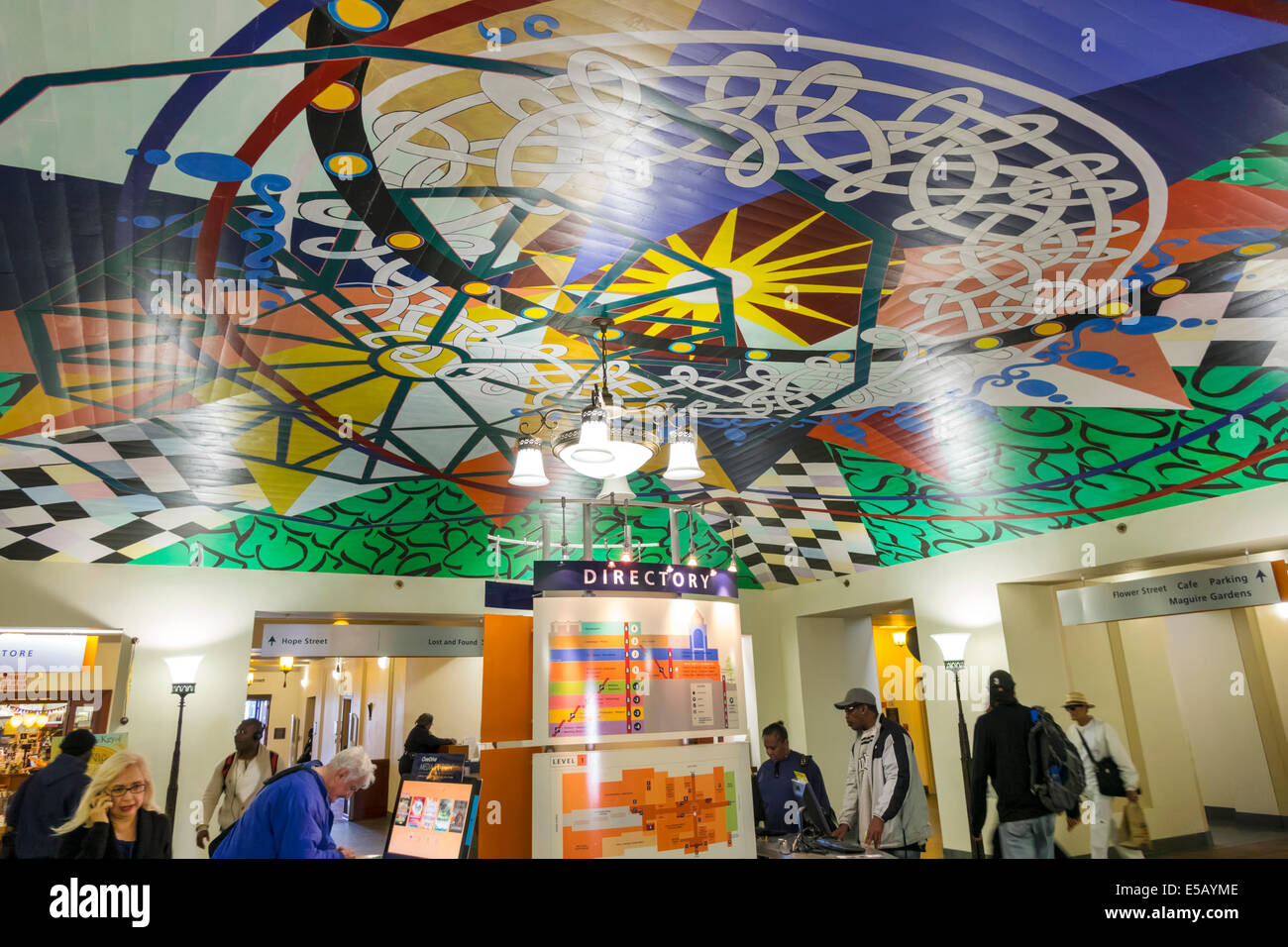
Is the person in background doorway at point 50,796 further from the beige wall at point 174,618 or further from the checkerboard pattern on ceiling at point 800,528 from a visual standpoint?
the checkerboard pattern on ceiling at point 800,528

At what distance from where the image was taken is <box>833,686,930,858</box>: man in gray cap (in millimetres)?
4516

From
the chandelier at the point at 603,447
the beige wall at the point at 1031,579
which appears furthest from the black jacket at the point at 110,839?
the beige wall at the point at 1031,579

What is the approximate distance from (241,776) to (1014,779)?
584cm

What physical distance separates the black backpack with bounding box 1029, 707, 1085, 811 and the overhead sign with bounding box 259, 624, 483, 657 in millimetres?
6591

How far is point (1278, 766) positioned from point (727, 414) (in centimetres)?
896

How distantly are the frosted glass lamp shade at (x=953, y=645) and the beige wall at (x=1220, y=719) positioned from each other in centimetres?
384

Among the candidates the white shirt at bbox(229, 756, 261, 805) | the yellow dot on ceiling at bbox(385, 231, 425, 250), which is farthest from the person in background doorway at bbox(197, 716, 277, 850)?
the yellow dot on ceiling at bbox(385, 231, 425, 250)

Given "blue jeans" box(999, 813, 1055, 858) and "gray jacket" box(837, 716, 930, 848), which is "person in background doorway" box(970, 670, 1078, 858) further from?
"gray jacket" box(837, 716, 930, 848)

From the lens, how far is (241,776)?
252 inches

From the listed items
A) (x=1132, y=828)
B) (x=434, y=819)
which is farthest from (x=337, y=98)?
(x=1132, y=828)
